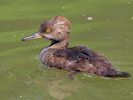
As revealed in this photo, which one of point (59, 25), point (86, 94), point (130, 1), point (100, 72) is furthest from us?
point (130, 1)

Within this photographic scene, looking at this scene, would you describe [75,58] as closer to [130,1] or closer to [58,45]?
[58,45]

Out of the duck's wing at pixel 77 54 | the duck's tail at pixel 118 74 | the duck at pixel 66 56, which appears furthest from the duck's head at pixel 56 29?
the duck's tail at pixel 118 74

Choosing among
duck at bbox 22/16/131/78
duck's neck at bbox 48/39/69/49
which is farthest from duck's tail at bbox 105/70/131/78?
duck's neck at bbox 48/39/69/49

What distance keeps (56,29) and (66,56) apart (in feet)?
2.95

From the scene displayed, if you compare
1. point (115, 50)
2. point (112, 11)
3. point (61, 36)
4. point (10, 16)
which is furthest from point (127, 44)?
point (10, 16)

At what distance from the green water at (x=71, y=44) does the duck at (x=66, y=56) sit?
13cm

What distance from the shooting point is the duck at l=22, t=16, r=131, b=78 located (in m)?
10.1

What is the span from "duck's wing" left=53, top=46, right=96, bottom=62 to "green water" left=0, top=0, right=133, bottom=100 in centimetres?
28

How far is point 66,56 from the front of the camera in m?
10.5

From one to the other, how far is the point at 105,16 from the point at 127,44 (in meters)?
1.78

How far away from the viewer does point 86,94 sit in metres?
9.30

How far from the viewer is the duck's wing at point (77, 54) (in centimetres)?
1029

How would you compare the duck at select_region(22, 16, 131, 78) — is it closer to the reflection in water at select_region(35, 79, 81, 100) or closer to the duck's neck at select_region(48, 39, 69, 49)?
the duck's neck at select_region(48, 39, 69, 49)

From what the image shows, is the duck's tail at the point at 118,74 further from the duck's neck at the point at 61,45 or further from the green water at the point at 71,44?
the duck's neck at the point at 61,45
